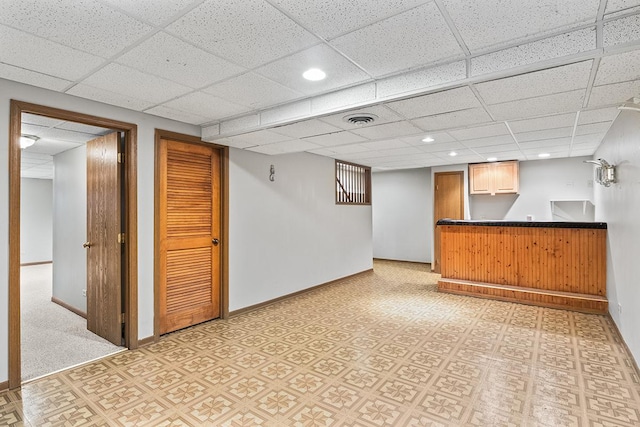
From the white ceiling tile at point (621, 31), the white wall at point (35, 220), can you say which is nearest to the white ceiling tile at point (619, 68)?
the white ceiling tile at point (621, 31)

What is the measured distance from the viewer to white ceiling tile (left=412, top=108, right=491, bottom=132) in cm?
301

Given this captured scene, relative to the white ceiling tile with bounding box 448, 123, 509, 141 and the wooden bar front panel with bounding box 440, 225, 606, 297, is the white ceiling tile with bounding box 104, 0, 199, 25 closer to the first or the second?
the white ceiling tile with bounding box 448, 123, 509, 141

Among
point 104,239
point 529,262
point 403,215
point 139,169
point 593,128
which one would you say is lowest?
point 529,262

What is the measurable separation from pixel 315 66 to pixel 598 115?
297 centimetres

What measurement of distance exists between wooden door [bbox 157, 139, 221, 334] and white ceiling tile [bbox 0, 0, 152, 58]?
1.66 meters

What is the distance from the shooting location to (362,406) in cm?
232

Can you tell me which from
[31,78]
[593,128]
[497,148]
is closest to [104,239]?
[31,78]

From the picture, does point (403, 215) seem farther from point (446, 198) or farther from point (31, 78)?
point (31, 78)

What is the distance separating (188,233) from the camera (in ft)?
12.9

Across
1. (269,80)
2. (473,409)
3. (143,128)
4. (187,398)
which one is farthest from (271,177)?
(473,409)

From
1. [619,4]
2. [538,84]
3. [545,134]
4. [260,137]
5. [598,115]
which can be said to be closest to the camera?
[619,4]

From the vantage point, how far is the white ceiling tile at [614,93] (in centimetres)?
234

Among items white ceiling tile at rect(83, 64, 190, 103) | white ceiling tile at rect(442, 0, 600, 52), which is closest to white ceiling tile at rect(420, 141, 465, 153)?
white ceiling tile at rect(442, 0, 600, 52)

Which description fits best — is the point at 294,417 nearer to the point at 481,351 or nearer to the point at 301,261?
the point at 481,351
